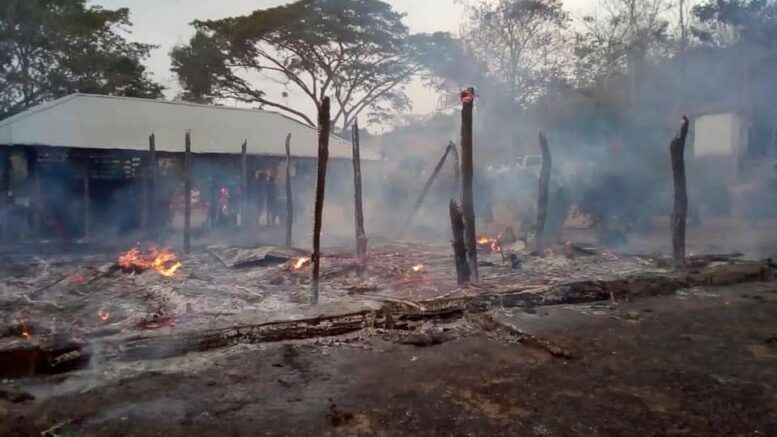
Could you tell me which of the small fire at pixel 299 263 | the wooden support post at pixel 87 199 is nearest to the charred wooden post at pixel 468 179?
the small fire at pixel 299 263

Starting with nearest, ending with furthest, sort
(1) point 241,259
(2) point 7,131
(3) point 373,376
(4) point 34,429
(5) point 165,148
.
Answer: (4) point 34,429, (3) point 373,376, (1) point 241,259, (2) point 7,131, (5) point 165,148

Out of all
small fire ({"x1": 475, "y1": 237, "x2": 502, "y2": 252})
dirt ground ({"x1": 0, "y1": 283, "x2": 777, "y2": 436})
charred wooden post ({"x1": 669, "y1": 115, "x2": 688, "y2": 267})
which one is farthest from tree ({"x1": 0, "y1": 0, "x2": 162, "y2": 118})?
charred wooden post ({"x1": 669, "y1": 115, "x2": 688, "y2": 267})

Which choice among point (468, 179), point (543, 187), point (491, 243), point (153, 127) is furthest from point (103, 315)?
point (153, 127)

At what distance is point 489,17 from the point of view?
27.2 meters

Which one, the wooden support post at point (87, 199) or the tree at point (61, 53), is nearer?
the wooden support post at point (87, 199)

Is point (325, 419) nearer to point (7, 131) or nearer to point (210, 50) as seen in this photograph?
point (7, 131)

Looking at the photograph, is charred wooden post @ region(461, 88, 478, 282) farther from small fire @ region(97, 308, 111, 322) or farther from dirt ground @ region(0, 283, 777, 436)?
small fire @ region(97, 308, 111, 322)

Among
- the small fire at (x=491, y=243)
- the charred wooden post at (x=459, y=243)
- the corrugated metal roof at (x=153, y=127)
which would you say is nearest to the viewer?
the charred wooden post at (x=459, y=243)

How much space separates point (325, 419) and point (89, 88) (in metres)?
23.0

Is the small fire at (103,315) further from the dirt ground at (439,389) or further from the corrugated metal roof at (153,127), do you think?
the corrugated metal roof at (153,127)

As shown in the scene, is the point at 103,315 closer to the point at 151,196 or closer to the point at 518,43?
the point at 151,196

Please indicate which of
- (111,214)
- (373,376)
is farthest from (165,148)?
(373,376)

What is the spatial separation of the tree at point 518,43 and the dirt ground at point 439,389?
22.1 m

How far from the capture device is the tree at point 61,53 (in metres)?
20.6
